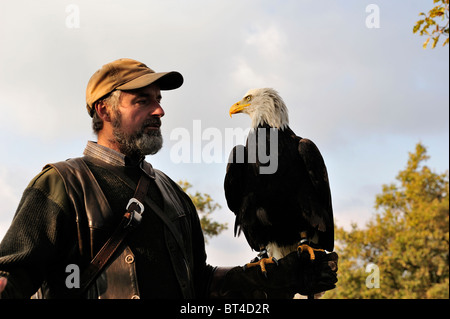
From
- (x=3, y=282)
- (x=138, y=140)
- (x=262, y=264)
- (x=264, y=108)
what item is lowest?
(x=3, y=282)

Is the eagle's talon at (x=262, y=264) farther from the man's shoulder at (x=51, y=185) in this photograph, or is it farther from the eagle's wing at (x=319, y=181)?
the man's shoulder at (x=51, y=185)

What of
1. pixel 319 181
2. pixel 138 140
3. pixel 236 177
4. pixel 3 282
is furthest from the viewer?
pixel 236 177

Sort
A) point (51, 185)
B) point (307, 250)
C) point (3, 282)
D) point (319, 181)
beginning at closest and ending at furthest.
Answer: point (3, 282)
point (51, 185)
point (307, 250)
point (319, 181)

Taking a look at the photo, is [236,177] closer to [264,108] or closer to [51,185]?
[264,108]

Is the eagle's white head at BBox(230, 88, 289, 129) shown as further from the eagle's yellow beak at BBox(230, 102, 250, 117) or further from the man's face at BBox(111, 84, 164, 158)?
the man's face at BBox(111, 84, 164, 158)

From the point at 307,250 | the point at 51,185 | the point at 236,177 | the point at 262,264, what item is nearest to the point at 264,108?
the point at 236,177

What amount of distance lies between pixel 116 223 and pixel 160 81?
1042mm

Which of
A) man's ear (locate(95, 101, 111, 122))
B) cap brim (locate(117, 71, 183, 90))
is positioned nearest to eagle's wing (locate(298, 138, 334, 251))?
cap brim (locate(117, 71, 183, 90))

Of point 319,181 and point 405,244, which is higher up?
point 405,244

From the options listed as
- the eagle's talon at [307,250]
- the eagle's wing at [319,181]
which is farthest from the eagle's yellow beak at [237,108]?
the eagle's talon at [307,250]

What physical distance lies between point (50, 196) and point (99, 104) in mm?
784

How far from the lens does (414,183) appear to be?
30.0 m

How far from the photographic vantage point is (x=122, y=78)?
12.4 ft

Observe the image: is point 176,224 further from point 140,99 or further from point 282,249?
point 282,249
